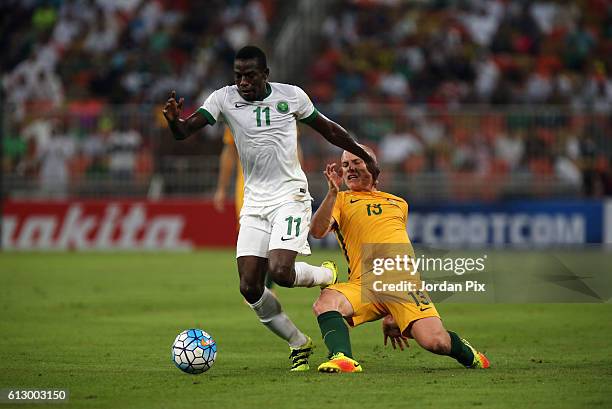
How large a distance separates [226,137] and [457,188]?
413 inches

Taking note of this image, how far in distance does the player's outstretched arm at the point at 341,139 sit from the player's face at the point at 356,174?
122 mm

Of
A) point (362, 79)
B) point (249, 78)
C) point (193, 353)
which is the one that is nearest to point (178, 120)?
point (249, 78)

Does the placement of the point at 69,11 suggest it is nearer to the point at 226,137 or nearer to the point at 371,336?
the point at 226,137

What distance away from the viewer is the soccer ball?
8.61 meters

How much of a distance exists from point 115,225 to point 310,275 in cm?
1612

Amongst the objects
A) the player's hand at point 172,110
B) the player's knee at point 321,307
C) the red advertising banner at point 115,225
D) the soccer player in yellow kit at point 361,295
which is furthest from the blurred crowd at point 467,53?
the player's hand at point 172,110

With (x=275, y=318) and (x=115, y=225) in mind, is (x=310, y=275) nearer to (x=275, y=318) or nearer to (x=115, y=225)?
(x=275, y=318)

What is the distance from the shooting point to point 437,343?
8.56 meters

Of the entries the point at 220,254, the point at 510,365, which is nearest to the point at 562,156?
the point at 220,254

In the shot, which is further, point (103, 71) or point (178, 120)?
point (103, 71)

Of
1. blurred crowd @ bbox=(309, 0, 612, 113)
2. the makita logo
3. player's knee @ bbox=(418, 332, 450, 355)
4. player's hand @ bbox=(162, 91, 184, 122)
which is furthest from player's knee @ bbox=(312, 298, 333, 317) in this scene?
blurred crowd @ bbox=(309, 0, 612, 113)

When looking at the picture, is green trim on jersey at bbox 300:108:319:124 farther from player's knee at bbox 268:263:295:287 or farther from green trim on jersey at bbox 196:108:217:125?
player's knee at bbox 268:263:295:287

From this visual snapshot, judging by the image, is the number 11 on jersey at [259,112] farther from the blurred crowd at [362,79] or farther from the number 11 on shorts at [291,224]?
the blurred crowd at [362,79]

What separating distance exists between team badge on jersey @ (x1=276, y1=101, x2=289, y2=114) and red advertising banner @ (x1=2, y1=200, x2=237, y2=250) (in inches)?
609
